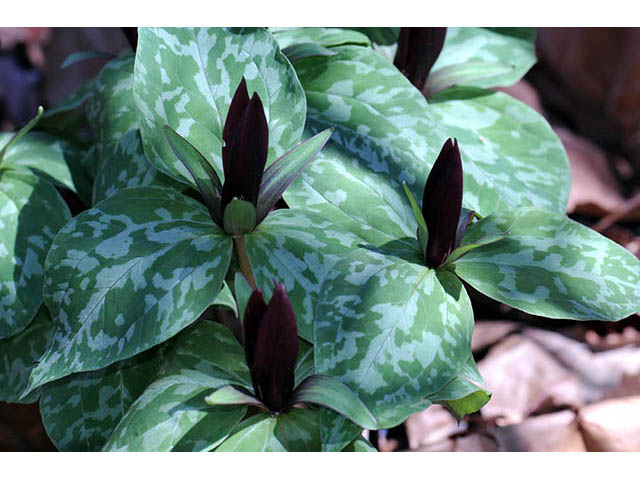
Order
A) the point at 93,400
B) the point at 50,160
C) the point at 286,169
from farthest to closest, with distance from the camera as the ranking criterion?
the point at 50,160 → the point at 93,400 → the point at 286,169

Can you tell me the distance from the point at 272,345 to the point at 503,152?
0.54m

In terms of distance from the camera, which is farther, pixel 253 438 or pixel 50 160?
pixel 50 160

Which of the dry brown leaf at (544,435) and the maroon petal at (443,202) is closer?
the maroon petal at (443,202)

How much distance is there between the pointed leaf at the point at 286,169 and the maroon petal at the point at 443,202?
11cm

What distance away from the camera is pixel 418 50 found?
97 cm

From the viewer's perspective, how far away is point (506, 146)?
1.02 meters

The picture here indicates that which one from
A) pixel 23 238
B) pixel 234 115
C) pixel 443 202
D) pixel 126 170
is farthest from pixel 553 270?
pixel 23 238

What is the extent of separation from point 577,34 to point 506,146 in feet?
3.51

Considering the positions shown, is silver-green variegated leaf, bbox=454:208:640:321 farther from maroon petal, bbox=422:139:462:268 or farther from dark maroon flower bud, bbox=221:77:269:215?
dark maroon flower bud, bbox=221:77:269:215

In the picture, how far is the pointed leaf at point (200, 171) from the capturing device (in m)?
0.67

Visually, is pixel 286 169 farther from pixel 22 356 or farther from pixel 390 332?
pixel 22 356

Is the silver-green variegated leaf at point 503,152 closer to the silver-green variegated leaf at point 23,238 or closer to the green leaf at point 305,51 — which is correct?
the green leaf at point 305,51

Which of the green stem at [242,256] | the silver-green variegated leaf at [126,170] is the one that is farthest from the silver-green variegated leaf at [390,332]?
the silver-green variegated leaf at [126,170]

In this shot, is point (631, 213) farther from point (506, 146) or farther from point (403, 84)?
point (403, 84)
